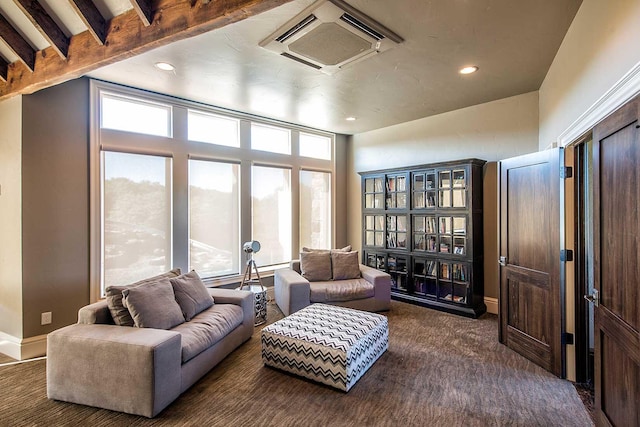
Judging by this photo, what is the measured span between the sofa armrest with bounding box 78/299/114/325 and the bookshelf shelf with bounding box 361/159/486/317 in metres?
3.75

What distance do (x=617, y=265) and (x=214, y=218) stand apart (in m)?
4.15

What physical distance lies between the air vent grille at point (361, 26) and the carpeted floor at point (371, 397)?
9.17 feet

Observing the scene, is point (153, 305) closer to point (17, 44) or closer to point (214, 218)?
point (214, 218)

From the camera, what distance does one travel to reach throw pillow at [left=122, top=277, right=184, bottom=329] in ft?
8.21

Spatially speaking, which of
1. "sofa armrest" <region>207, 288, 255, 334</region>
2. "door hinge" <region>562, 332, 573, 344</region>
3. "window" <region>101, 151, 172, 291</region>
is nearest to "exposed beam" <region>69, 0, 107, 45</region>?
"window" <region>101, 151, 172, 291</region>

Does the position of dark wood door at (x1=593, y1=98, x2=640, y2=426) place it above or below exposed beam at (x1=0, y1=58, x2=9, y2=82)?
below

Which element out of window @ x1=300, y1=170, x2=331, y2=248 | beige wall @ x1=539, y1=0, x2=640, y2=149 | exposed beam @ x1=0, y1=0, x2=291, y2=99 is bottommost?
window @ x1=300, y1=170, x2=331, y2=248

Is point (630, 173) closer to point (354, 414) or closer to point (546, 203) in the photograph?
point (546, 203)

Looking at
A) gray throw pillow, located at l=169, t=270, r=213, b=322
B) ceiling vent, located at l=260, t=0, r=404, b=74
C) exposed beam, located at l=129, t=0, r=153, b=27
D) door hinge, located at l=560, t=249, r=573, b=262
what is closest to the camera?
exposed beam, located at l=129, t=0, r=153, b=27

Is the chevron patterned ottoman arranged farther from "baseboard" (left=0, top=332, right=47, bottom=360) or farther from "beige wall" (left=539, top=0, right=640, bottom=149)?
"beige wall" (left=539, top=0, right=640, bottom=149)

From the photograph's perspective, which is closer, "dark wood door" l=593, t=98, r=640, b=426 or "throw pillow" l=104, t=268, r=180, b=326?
"dark wood door" l=593, t=98, r=640, b=426

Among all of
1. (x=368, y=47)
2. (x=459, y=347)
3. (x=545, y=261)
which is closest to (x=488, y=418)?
(x=459, y=347)

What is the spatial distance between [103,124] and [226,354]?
2.82 meters

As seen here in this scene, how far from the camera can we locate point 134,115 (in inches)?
149
